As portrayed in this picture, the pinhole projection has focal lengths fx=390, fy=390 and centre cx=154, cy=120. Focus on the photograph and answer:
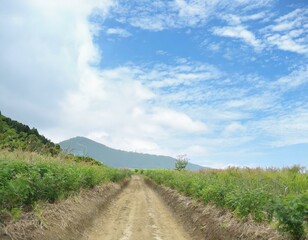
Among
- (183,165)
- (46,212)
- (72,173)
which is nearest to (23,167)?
(46,212)

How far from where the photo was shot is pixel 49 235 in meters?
10.4

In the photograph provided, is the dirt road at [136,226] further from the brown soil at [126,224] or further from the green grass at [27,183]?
the green grass at [27,183]

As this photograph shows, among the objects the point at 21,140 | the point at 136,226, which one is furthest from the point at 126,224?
the point at 21,140

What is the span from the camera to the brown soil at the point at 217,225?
9477mm

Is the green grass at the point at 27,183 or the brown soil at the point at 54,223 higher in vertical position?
the green grass at the point at 27,183

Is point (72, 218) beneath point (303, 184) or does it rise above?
beneath

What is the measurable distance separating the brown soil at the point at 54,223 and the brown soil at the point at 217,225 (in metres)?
3.94

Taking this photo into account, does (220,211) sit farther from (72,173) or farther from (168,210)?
(168,210)

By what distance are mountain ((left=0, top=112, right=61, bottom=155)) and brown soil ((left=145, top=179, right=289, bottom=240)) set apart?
745cm

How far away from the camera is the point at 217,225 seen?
12250 millimetres

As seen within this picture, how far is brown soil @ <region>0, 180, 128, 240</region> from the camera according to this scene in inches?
370

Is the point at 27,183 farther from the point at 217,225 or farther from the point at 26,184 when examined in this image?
the point at 217,225

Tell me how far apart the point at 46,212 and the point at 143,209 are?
10050mm

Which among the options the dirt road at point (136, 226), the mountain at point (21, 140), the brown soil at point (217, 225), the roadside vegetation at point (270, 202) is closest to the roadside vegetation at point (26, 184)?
the dirt road at point (136, 226)
